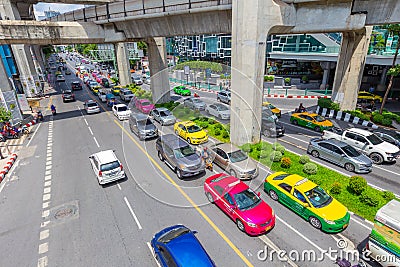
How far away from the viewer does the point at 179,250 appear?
27.6 ft

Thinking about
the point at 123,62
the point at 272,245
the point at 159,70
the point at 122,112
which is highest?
the point at 123,62

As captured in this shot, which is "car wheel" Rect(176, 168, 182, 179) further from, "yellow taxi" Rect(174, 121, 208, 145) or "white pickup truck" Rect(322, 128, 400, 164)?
"white pickup truck" Rect(322, 128, 400, 164)

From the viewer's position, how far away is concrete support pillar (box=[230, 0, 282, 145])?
1639 centimetres

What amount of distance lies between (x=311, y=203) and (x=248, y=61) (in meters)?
11.2

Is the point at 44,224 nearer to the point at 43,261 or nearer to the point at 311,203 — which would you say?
the point at 43,261

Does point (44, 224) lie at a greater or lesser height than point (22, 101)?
lesser

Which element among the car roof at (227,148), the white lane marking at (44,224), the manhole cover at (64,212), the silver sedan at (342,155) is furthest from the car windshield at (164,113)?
the white lane marking at (44,224)

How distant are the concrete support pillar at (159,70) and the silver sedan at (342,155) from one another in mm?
23271

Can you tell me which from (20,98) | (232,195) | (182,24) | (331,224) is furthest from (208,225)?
(20,98)

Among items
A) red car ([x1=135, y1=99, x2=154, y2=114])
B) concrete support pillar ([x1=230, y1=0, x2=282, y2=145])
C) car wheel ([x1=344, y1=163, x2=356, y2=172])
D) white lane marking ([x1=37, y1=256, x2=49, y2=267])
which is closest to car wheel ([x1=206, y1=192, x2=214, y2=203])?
concrete support pillar ([x1=230, y1=0, x2=282, y2=145])

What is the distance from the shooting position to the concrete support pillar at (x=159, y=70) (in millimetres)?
32750

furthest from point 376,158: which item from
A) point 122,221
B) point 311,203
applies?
point 122,221

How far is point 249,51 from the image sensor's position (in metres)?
17.1

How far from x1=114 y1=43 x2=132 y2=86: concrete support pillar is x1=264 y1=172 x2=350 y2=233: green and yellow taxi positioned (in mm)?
47277
